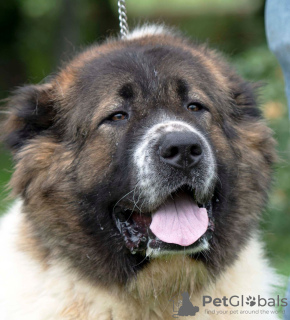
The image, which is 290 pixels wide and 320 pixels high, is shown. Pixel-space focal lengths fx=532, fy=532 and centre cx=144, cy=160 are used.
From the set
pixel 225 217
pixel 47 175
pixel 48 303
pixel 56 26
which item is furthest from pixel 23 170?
pixel 56 26

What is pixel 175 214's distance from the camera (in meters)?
A: 3.08

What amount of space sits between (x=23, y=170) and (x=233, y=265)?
1.50 metres

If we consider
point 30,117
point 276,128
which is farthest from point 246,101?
point 276,128

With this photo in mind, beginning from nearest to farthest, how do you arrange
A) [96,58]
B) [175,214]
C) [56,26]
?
[175,214] → [96,58] → [56,26]

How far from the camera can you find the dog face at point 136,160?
9.94 feet

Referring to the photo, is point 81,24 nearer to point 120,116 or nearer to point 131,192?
point 120,116

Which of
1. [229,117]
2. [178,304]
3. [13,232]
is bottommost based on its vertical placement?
[178,304]

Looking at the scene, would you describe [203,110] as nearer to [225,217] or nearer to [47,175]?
[225,217]

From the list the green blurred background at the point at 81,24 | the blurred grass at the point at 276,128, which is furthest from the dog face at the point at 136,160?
Result: the green blurred background at the point at 81,24

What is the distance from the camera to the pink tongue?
297 centimetres

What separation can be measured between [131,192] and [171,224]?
30 centimetres

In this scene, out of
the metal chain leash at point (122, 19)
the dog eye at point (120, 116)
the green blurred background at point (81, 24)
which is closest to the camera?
the dog eye at point (120, 116)

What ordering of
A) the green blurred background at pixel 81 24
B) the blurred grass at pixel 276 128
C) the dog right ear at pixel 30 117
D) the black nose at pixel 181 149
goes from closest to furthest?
the black nose at pixel 181 149, the dog right ear at pixel 30 117, the blurred grass at pixel 276 128, the green blurred background at pixel 81 24

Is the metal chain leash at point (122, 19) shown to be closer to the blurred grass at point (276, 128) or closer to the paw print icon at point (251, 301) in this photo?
the paw print icon at point (251, 301)
